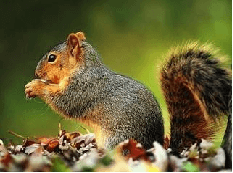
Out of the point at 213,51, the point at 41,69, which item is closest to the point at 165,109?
the point at 213,51

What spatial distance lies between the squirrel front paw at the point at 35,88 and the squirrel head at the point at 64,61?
0.15 feet

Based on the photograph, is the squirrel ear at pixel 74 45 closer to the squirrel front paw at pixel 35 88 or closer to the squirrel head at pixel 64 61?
the squirrel head at pixel 64 61

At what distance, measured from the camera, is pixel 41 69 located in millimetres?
3318

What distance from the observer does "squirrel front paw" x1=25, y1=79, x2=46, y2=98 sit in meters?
3.33

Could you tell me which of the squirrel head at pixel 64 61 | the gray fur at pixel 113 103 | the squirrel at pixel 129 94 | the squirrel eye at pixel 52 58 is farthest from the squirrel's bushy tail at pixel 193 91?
the squirrel eye at pixel 52 58

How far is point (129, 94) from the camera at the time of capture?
3002 millimetres

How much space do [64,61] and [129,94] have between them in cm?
53

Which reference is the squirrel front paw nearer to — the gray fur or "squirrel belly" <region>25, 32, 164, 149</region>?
"squirrel belly" <region>25, 32, 164, 149</region>

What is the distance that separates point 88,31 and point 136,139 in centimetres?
309

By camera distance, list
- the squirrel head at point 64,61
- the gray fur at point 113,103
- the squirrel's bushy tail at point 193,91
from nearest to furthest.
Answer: the squirrel's bushy tail at point 193,91 < the gray fur at point 113,103 < the squirrel head at point 64,61

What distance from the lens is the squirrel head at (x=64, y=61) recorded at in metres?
3.26

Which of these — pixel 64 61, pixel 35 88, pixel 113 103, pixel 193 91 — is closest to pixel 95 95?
pixel 113 103

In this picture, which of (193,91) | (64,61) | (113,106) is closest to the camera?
(193,91)

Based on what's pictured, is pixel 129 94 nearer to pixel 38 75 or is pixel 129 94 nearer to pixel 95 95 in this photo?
pixel 95 95
